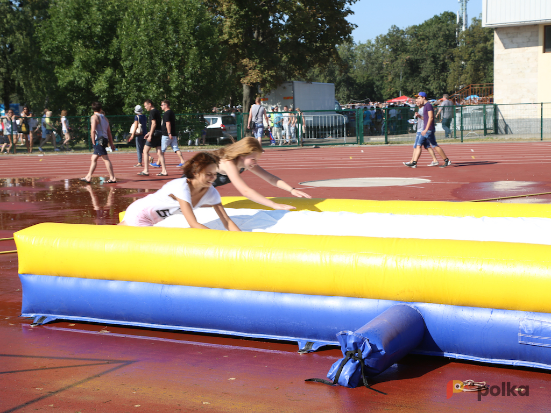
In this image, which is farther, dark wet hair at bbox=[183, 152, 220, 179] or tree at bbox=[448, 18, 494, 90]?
tree at bbox=[448, 18, 494, 90]

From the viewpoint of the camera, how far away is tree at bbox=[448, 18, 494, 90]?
74.4 m

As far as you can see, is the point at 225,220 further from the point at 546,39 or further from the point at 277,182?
the point at 546,39

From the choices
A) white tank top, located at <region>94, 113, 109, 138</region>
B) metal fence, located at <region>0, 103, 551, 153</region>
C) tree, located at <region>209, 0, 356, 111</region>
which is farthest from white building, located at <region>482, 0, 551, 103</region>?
white tank top, located at <region>94, 113, 109, 138</region>

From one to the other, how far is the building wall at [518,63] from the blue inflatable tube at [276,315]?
2838 centimetres

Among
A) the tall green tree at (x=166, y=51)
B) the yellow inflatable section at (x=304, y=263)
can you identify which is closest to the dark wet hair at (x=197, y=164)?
the yellow inflatable section at (x=304, y=263)

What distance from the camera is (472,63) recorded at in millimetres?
74375

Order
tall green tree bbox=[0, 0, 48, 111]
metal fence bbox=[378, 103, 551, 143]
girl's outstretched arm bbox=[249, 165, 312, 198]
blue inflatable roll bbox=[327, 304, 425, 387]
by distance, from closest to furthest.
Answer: blue inflatable roll bbox=[327, 304, 425, 387] → girl's outstretched arm bbox=[249, 165, 312, 198] → metal fence bbox=[378, 103, 551, 143] → tall green tree bbox=[0, 0, 48, 111]

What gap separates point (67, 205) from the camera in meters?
10.4

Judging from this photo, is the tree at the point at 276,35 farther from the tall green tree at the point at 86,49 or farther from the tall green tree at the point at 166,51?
the tall green tree at the point at 86,49

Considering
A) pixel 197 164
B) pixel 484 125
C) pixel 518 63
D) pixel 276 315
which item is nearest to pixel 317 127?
pixel 484 125

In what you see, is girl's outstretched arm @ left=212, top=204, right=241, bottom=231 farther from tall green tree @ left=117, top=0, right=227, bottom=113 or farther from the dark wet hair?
tall green tree @ left=117, top=0, right=227, bottom=113

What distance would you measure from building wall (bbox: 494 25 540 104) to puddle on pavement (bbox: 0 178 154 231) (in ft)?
72.5

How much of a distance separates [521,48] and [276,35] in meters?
14.3

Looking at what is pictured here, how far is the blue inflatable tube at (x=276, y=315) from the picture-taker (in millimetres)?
3572
